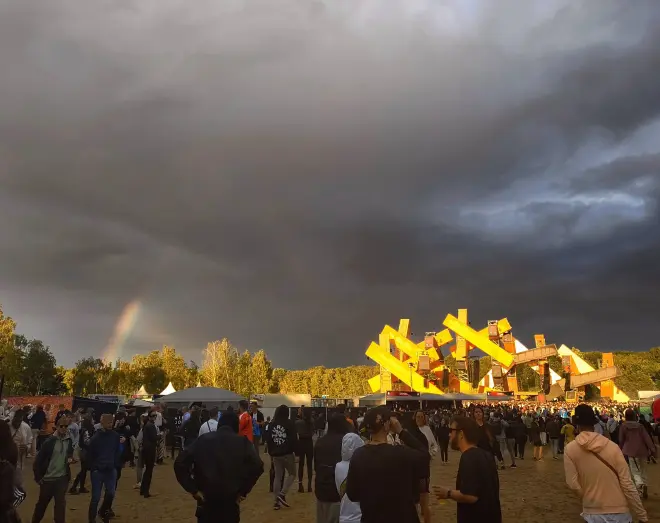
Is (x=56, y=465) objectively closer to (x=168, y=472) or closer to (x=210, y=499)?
(x=210, y=499)

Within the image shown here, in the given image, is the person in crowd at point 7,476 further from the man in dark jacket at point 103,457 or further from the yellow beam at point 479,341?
the yellow beam at point 479,341

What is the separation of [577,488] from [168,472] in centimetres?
1537

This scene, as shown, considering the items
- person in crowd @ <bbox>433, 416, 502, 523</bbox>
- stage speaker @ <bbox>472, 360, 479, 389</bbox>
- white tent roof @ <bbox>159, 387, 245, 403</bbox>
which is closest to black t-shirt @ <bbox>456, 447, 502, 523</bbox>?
person in crowd @ <bbox>433, 416, 502, 523</bbox>

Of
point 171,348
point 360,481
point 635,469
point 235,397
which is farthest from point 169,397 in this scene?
point 171,348

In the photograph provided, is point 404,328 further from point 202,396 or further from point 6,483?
point 6,483

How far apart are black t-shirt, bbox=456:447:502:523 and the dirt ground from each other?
6120 millimetres

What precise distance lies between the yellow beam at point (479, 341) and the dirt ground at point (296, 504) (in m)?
33.2

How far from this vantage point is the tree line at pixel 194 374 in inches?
2522

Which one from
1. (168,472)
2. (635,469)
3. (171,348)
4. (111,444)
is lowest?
(168,472)

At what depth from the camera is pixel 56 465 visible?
7.29 m

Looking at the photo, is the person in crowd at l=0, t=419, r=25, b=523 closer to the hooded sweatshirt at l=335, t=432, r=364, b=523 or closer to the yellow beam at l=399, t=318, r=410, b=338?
the hooded sweatshirt at l=335, t=432, r=364, b=523

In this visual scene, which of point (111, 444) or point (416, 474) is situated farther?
point (111, 444)

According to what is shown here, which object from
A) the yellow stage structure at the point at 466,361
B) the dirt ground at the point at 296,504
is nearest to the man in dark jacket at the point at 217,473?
the dirt ground at the point at 296,504

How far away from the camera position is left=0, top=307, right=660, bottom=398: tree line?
6406 centimetres
